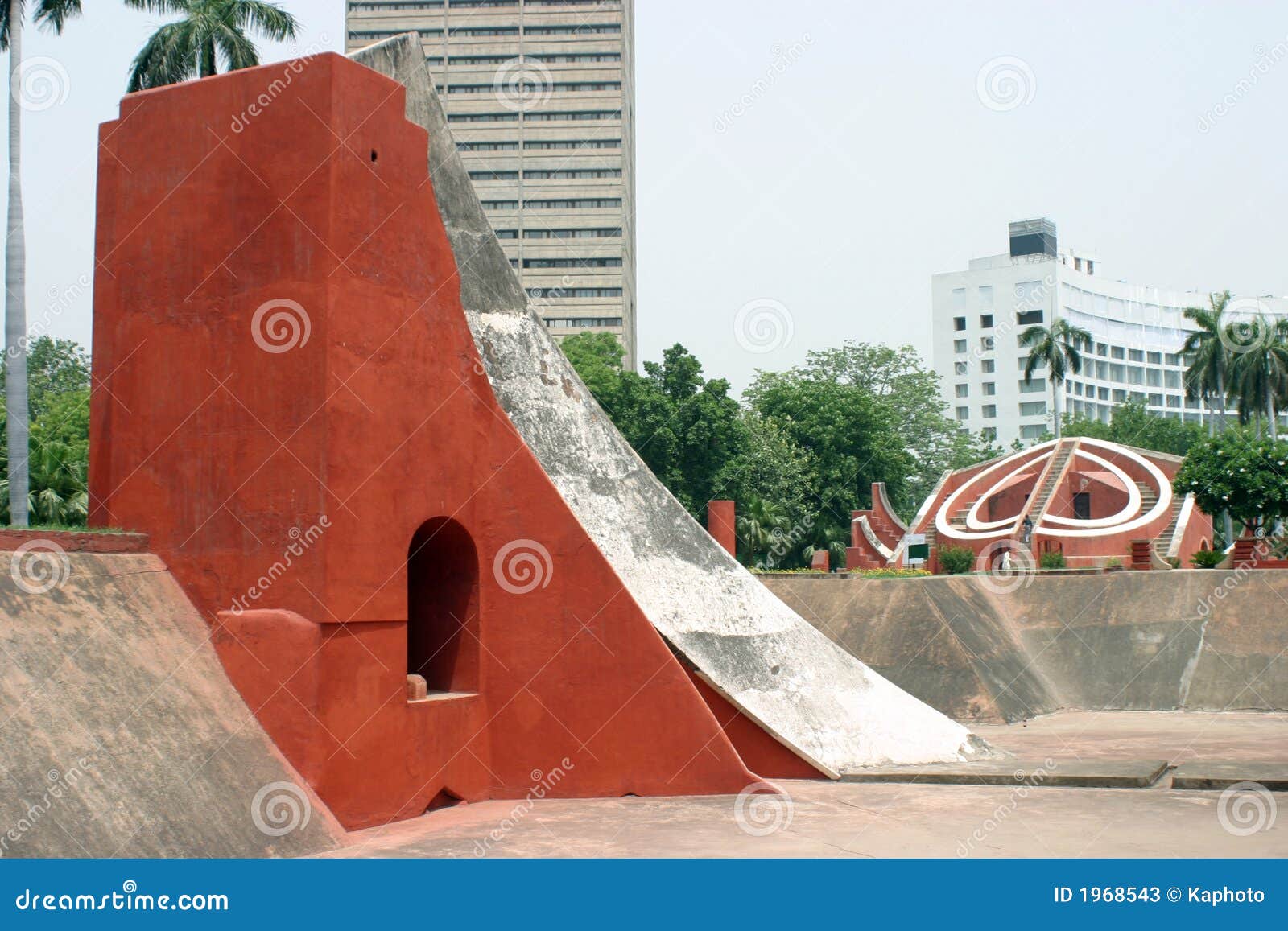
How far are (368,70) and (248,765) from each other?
242 inches

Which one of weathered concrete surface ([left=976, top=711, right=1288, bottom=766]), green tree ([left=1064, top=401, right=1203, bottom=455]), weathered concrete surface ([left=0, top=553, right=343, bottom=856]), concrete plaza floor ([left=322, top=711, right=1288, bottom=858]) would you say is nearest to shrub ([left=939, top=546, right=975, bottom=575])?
weathered concrete surface ([left=976, top=711, right=1288, bottom=766])

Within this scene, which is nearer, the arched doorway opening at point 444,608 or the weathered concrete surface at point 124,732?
the weathered concrete surface at point 124,732

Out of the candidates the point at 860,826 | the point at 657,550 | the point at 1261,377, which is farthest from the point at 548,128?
the point at 860,826

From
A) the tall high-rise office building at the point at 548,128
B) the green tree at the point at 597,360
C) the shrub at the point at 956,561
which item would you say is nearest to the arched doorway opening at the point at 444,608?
the shrub at the point at 956,561

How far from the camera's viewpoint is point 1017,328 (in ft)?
275

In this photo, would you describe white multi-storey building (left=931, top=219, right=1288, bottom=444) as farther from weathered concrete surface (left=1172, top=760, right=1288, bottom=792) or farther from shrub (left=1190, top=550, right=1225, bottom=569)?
weathered concrete surface (left=1172, top=760, right=1288, bottom=792)

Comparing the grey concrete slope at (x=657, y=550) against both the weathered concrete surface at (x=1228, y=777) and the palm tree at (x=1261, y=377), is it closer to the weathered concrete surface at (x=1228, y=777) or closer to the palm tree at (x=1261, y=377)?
the weathered concrete surface at (x=1228, y=777)

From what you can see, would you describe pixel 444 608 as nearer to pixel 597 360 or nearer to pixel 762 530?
pixel 762 530

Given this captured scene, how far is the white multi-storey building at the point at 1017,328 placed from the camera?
81.0m

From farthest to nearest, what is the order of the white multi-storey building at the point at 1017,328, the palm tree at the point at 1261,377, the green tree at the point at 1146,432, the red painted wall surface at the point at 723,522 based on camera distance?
the white multi-storey building at the point at 1017,328 → the green tree at the point at 1146,432 → the palm tree at the point at 1261,377 → the red painted wall surface at the point at 723,522

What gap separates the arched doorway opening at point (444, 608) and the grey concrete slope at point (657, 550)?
4.98ft

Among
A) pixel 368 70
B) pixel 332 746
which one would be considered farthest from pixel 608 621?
pixel 368 70

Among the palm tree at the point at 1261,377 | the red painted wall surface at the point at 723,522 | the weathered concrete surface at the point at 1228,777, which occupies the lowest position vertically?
the weathered concrete surface at the point at 1228,777

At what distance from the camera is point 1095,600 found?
22891 mm
